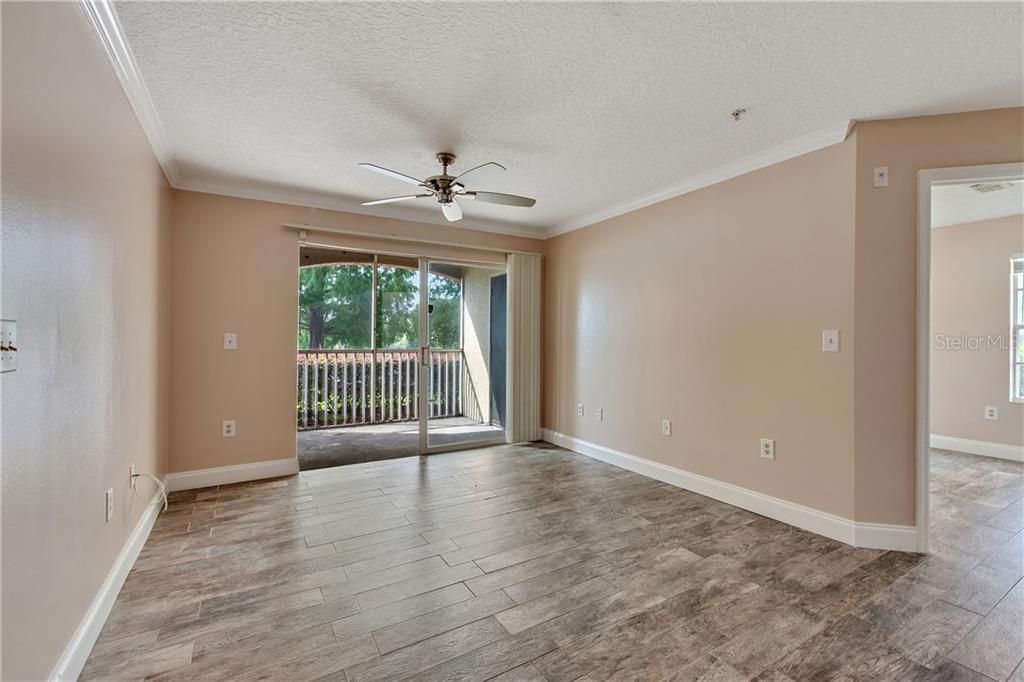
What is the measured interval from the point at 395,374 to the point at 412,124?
436 cm

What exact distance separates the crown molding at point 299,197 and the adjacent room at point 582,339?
0.03 meters

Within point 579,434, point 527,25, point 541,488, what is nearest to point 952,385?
point 579,434

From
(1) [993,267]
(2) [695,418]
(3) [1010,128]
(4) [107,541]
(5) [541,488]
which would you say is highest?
(3) [1010,128]

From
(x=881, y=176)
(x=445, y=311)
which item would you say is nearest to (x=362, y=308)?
(x=445, y=311)

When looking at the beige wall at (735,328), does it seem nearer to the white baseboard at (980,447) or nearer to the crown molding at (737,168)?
the crown molding at (737,168)

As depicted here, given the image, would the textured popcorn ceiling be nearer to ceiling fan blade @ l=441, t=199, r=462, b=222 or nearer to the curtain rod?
ceiling fan blade @ l=441, t=199, r=462, b=222

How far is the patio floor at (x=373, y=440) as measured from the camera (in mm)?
4535

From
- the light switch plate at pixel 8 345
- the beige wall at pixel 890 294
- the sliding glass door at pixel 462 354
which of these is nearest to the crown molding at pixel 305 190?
the beige wall at pixel 890 294

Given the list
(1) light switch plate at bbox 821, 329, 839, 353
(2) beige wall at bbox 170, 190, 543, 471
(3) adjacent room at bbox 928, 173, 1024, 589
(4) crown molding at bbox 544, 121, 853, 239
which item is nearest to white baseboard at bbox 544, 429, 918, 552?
(1) light switch plate at bbox 821, 329, 839, 353

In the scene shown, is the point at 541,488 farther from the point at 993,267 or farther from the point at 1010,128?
the point at 993,267

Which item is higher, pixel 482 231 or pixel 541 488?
pixel 482 231

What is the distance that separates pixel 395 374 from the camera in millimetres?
6449

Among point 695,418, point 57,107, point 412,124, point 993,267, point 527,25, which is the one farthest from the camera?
point 993,267

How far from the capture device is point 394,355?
642cm
